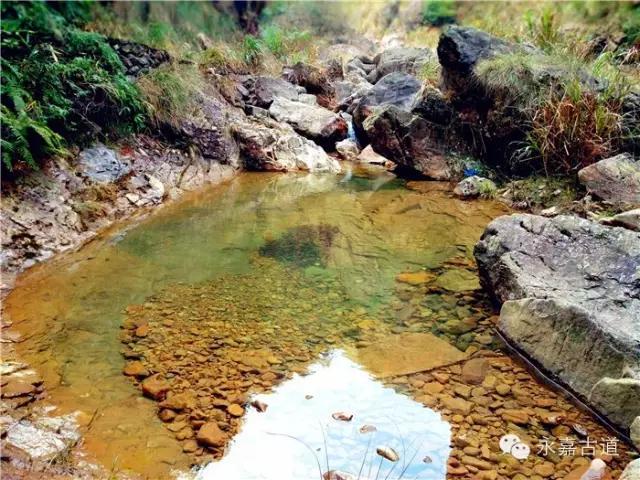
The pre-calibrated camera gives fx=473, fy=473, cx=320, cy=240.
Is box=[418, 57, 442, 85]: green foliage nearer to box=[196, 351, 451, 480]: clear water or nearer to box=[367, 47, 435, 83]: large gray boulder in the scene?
box=[367, 47, 435, 83]: large gray boulder

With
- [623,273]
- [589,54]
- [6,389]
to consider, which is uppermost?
[589,54]

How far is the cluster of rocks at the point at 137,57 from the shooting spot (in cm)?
640

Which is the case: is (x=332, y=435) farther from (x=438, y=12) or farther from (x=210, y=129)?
(x=438, y=12)

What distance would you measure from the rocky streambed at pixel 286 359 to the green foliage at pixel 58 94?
3.49 ft

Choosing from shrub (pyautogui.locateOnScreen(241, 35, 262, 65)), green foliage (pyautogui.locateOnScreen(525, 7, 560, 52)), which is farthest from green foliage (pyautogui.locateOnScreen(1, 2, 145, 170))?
green foliage (pyautogui.locateOnScreen(525, 7, 560, 52))

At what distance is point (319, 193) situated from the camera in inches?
256

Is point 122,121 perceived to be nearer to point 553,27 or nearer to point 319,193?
point 319,193

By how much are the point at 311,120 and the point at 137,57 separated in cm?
313

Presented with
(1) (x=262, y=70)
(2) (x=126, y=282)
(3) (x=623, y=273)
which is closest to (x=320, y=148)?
(1) (x=262, y=70)

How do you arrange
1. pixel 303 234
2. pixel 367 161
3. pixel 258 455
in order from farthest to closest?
pixel 367 161
pixel 303 234
pixel 258 455

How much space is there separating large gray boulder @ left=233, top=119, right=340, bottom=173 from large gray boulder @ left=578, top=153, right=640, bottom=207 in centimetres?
387

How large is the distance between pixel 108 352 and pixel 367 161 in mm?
6499

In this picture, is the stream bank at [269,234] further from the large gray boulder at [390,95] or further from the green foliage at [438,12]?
the green foliage at [438,12]

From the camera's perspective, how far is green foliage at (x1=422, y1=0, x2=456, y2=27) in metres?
19.2
